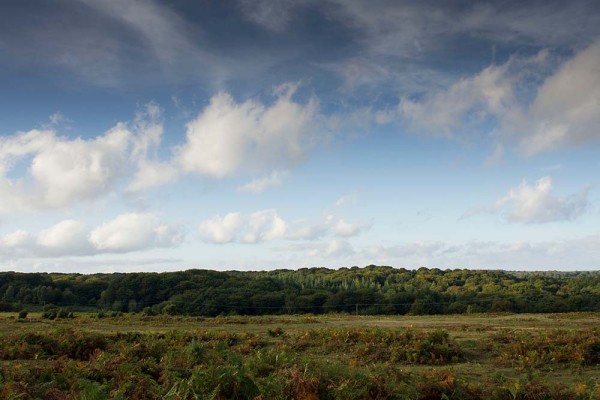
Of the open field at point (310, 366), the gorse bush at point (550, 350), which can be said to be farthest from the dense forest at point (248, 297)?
the gorse bush at point (550, 350)

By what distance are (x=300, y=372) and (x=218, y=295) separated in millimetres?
73273

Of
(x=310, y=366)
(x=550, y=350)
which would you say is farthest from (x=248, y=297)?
(x=310, y=366)

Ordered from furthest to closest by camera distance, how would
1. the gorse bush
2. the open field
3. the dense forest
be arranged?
the dense forest
the gorse bush
the open field

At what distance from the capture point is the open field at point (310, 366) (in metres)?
11.5

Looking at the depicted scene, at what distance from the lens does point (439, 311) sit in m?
71.9

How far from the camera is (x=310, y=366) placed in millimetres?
13273

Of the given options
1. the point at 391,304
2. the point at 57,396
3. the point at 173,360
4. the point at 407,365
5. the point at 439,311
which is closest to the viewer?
the point at 57,396

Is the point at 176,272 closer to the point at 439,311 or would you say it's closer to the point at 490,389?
the point at 439,311

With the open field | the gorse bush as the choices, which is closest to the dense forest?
the open field

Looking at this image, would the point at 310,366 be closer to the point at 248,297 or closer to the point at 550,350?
the point at 550,350

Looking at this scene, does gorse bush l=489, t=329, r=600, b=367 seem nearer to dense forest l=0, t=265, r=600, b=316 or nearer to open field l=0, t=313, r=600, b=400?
open field l=0, t=313, r=600, b=400

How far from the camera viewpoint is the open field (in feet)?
37.6

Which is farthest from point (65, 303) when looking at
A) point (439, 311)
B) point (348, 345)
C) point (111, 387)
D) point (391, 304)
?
point (111, 387)

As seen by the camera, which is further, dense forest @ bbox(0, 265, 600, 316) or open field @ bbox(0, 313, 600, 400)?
dense forest @ bbox(0, 265, 600, 316)
